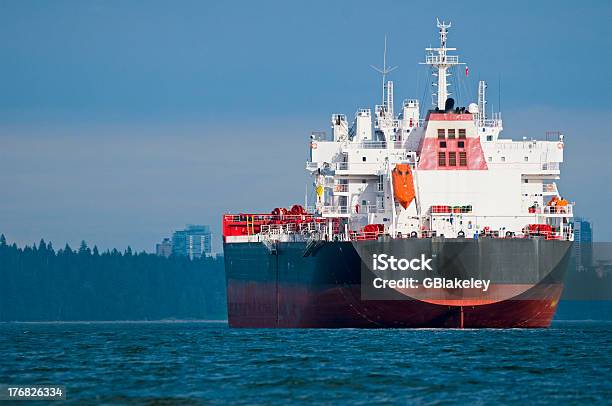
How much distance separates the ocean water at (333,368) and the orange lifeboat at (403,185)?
6339 millimetres

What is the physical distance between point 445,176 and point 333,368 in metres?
22.1

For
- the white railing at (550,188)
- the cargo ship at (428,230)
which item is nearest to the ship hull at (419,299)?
the cargo ship at (428,230)

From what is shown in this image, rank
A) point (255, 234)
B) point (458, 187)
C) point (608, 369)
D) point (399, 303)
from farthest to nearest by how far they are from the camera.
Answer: point (255, 234) → point (458, 187) → point (399, 303) → point (608, 369)

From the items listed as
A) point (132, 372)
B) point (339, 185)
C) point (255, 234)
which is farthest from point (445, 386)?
point (255, 234)

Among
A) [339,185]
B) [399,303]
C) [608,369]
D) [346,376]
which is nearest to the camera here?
[346,376]

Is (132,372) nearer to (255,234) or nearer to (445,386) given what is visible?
(445,386)

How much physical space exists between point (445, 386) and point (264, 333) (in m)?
27.5

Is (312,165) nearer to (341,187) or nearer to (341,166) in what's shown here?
(341,166)

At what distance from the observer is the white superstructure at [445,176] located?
69625mm

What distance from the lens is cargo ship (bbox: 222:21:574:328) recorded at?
215 feet

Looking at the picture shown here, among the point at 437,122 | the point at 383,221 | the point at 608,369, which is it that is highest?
the point at 437,122

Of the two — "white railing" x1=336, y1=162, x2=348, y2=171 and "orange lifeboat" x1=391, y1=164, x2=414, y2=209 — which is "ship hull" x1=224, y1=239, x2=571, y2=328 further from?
"white railing" x1=336, y1=162, x2=348, y2=171

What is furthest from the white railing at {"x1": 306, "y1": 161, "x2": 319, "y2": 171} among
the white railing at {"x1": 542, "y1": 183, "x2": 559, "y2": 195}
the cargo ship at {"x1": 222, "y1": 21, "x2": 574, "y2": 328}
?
the white railing at {"x1": 542, "y1": 183, "x2": 559, "y2": 195}

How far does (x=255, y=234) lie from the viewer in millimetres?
89875
